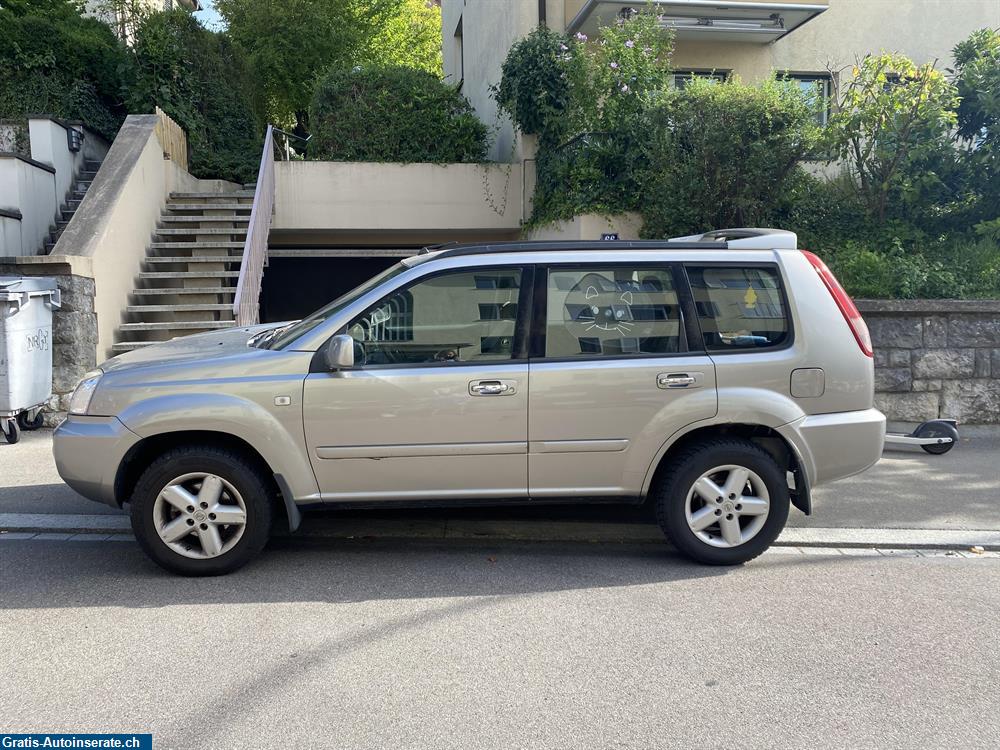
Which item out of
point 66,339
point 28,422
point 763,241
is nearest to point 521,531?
point 763,241

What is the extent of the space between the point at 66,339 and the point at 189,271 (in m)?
3.15

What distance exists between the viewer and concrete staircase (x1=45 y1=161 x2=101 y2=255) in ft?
37.8

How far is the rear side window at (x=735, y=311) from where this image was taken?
4.92 m

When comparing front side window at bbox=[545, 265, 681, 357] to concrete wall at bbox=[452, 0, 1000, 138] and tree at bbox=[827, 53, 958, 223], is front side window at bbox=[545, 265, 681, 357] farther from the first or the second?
concrete wall at bbox=[452, 0, 1000, 138]

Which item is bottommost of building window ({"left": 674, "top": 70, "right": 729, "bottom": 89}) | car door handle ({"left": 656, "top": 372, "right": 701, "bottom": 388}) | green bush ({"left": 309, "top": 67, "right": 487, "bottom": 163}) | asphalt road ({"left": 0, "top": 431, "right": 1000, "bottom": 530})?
asphalt road ({"left": 0, "top": 431, "right": 1000, "bottom": 530})

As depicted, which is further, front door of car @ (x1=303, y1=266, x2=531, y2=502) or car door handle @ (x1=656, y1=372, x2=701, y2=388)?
car door handle @ (x1=656, y1=372, x2=701, y2=388)

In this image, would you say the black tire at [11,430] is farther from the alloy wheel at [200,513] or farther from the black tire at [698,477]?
the black tire at [698,477]

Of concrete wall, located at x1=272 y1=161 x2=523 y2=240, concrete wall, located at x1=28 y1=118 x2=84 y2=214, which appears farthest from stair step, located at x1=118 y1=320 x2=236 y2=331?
concrete wall, located at x1=272 y1=161 x2=523 y2=240

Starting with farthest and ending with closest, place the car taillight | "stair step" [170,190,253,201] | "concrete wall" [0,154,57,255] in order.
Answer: "stair step" [170,190,253,201], "concrete wall" [0,154,57,255], the car taillight

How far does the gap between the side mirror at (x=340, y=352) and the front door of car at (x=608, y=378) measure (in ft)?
3.26

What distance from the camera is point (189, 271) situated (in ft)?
37.7

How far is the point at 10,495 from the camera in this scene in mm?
6137

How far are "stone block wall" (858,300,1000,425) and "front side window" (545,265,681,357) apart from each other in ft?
13.9

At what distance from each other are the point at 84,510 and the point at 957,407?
7748 mm
